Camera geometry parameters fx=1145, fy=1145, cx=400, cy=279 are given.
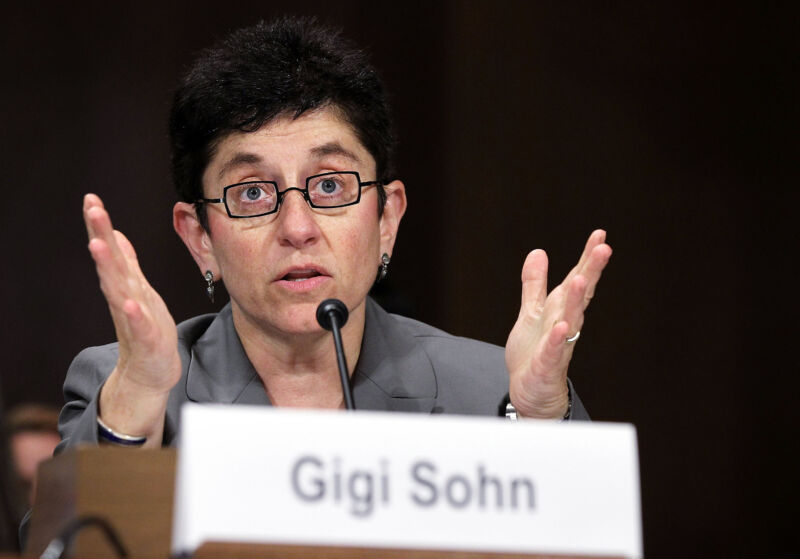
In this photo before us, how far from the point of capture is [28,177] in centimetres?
361

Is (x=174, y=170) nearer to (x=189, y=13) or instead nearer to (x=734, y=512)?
(x=189, y=13)

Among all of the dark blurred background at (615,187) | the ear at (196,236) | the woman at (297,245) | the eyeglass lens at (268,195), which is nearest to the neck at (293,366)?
the woman at (297,245)

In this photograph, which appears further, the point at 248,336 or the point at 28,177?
the point at 28,177

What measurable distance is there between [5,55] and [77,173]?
1.42 ft

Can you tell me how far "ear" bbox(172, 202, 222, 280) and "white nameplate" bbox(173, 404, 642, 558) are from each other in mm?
1065

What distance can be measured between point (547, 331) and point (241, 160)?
2.06 feet

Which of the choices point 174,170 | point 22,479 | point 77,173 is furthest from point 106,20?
point 174,170

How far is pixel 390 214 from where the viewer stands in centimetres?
223

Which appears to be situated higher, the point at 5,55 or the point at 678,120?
the point at 5,55

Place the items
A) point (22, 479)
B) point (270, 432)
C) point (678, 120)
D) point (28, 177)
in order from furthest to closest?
point (678, 120) → point (28, 177) → point (22, 479) → point (270, 432)

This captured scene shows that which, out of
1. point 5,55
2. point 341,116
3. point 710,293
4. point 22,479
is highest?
point 5,55

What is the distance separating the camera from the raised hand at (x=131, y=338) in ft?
5.10

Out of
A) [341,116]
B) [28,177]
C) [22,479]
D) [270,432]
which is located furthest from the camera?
[28,177]

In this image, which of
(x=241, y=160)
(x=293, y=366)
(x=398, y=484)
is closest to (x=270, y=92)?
(x=241, y=160)
